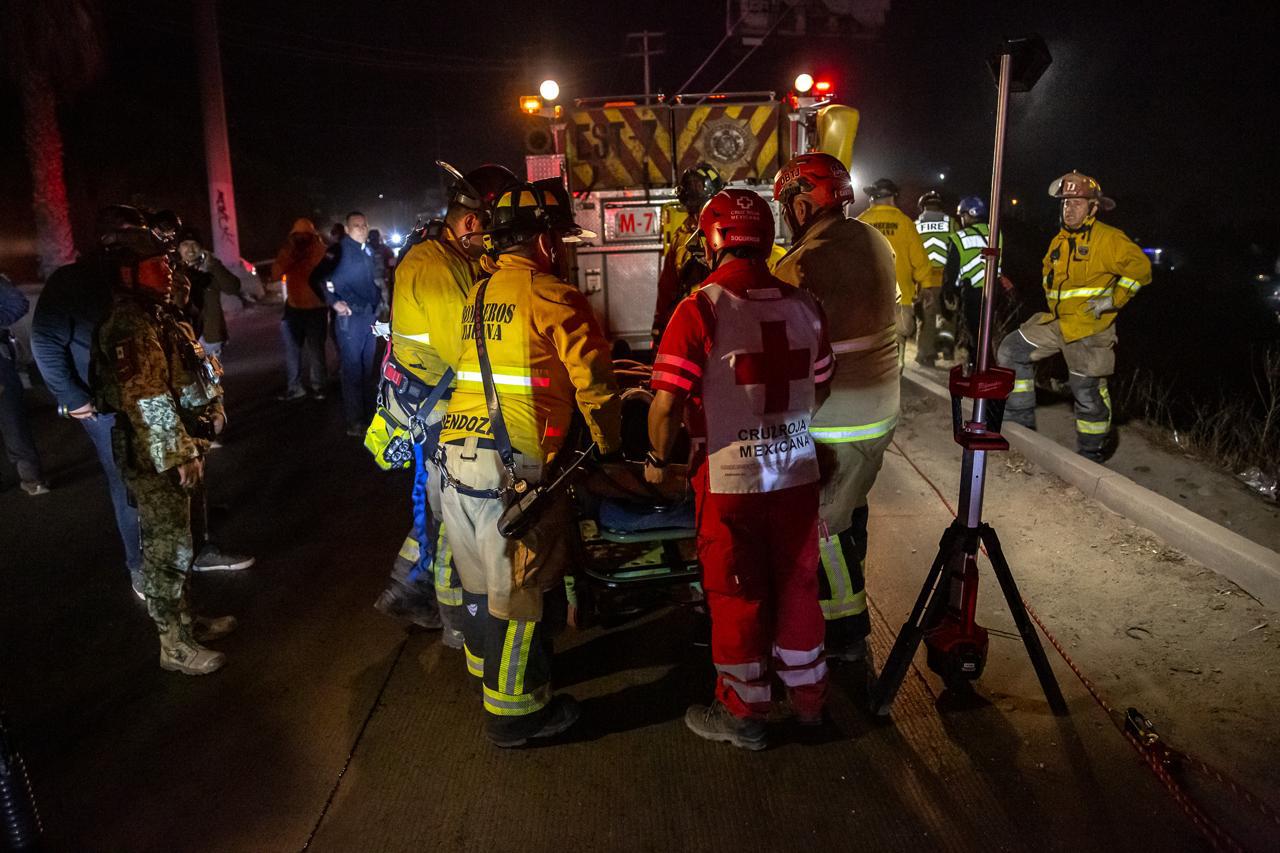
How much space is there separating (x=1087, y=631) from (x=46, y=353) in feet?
17.1

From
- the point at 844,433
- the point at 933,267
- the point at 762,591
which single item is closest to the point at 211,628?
the point at 762,591

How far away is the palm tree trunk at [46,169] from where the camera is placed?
18422 millimetres

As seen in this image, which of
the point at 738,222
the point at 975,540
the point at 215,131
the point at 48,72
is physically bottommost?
the point at 975,540

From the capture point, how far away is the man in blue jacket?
26.8ft

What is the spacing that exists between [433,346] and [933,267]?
769 cm

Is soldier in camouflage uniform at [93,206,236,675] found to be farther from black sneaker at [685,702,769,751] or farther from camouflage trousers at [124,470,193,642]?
black sneaker at [685,702,769,751]

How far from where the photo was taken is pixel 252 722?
141 inches

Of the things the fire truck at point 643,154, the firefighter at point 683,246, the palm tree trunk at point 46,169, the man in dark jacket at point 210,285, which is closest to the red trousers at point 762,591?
the firefighter at point 683,246

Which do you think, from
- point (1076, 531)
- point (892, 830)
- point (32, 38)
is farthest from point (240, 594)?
point (32, 38)

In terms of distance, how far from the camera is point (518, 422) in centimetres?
316

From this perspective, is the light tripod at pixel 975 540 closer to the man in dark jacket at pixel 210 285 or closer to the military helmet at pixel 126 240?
the military helmet at pixel 126 240

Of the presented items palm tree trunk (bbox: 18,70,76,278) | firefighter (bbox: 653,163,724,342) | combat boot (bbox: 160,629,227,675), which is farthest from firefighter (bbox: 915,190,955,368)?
palm tree trunk (bbox: 18,70,76,278)

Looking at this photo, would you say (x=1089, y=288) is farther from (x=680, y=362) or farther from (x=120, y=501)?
(x=120, y=501)

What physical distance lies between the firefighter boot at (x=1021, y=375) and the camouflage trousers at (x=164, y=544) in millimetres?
5781
